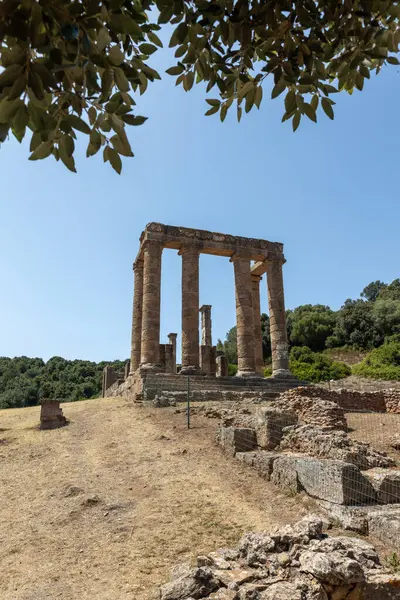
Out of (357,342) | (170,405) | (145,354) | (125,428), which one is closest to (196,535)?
(125,428)

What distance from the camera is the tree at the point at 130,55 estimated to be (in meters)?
2.67

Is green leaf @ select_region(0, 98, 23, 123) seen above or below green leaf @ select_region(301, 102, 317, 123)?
below

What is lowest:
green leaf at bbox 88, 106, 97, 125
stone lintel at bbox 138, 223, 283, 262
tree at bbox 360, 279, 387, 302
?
green leaf at bbox 88, 106, 97, 125

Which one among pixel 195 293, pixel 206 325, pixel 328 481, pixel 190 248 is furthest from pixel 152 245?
pixel 328 481

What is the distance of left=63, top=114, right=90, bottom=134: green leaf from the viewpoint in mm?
2926

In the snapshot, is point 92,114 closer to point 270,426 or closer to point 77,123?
point 77,123

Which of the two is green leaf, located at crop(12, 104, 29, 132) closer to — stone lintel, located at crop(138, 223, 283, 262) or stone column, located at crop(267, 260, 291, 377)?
stone lintel, located at crop(138, 223, 283, 262)

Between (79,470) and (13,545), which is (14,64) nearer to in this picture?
(13,545)

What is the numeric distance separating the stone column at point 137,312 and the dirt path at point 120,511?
14585 millimetres

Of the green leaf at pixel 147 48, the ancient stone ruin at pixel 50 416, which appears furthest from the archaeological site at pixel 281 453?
the green leaf at pixel 147 48

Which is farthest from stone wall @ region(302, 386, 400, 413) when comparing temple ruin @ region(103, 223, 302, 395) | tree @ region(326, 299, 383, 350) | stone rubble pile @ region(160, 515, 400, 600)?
tree @ region(326, 299, 383, 350)

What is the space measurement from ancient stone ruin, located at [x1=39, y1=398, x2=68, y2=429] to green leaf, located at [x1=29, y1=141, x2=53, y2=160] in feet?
49.2

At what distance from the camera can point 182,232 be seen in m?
25.3

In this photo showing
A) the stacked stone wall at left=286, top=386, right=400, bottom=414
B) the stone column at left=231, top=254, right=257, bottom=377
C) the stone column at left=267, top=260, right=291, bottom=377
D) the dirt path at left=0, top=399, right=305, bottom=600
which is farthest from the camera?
the stone column at left=267, top=260, right=291, bottom=377
